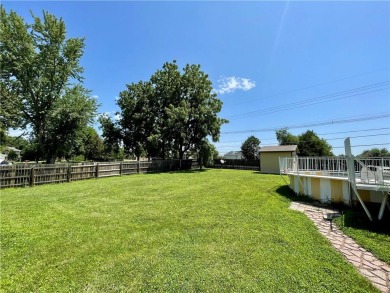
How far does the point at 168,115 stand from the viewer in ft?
70.3

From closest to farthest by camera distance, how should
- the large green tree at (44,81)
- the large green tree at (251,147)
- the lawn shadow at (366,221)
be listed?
the lawn shadow at (366,221) → the large green tree at (44,81) → the large green tree at (251,147)

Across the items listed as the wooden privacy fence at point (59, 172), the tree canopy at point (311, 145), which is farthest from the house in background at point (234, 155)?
the wooden privacy fence at point (59, 172)

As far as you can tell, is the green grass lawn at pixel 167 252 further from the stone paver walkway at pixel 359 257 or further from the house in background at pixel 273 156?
the house in background at pixel 273 156

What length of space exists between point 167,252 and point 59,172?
10.5m

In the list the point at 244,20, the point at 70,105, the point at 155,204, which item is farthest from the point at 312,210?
the point at 70,105

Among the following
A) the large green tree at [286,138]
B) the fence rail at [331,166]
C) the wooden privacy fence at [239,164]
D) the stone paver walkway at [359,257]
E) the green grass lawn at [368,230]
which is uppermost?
the large green tree at [286,138]

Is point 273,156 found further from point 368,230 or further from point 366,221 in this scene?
point 368,230

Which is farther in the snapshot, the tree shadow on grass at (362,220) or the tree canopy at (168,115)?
the tree canopy at (168,115)

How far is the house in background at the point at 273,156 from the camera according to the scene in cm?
2002

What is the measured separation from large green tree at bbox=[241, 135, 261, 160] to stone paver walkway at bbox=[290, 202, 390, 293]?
42321 mm

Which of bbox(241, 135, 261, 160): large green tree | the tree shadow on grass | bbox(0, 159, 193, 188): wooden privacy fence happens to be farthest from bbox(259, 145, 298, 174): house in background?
bbox(241, 135, 261, 160): large green tree

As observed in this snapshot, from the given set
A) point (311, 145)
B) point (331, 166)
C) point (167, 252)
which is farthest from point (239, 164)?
point (311, 145)

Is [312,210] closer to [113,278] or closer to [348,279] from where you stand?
[348,279]

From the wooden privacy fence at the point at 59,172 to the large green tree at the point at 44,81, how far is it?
5.69 metres
